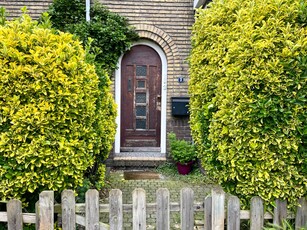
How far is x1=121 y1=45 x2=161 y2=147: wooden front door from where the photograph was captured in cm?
569

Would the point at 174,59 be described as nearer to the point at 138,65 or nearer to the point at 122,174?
the point at 138,65

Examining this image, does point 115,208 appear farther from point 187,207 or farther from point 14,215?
point 14,215

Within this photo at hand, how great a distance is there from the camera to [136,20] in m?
5.45

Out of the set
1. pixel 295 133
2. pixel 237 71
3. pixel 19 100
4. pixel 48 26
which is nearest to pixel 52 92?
pixel 19 100

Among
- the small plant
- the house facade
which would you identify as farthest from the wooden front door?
the small plant

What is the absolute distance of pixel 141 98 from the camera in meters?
5.80

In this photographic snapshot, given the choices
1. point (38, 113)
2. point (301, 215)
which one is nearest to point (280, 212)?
point (301, 215)

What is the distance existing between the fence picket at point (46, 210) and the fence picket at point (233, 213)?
1488mm

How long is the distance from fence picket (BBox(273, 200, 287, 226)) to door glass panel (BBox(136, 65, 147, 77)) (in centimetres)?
400

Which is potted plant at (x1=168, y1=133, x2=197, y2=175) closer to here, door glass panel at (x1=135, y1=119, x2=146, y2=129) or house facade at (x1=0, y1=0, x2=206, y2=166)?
house facade at (x1=0, y1=0, x2=206, y2=166)

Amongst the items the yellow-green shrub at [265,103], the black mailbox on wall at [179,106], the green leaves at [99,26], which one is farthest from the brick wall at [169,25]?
the yellow-green shrub at [265,103]

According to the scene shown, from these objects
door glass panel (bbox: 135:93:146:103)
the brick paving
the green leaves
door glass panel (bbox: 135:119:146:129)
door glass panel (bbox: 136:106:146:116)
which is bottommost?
the brick paving

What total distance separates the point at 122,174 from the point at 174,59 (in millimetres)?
2521

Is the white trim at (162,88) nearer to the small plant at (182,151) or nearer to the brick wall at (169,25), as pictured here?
the brick wall at (169,25)
